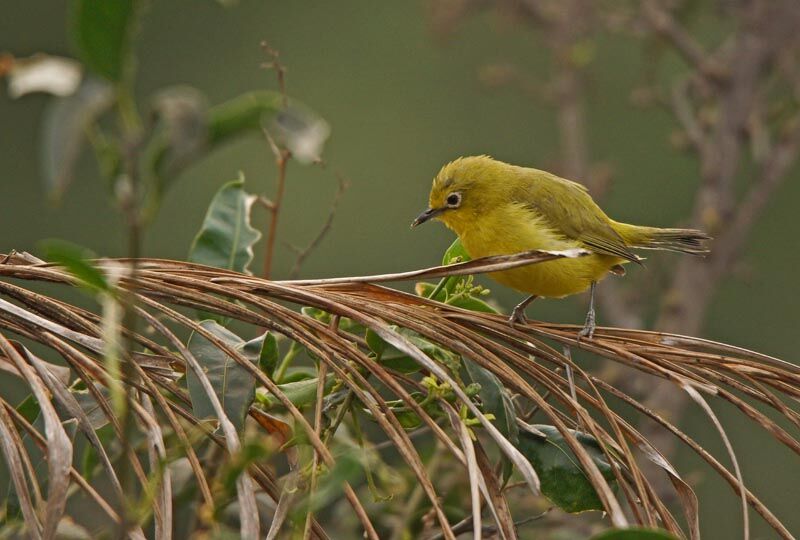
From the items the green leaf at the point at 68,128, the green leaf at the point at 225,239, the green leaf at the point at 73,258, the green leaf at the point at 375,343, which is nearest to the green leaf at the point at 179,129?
the green leaf at the point at 68,128

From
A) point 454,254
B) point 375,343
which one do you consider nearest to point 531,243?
point 454,254

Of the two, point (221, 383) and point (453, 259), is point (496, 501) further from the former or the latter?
point (453, 259)

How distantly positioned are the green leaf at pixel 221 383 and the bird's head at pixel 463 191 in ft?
5.75

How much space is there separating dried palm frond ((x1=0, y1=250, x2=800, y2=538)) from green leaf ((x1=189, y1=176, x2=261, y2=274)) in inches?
23.1

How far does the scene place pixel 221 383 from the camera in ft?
5.63

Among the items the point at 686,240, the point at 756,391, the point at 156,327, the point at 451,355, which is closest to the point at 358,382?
the point at 451,355

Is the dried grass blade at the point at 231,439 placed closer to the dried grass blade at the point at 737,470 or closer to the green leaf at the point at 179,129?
the green leaf at the point at 179,129

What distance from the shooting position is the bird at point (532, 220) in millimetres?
3389

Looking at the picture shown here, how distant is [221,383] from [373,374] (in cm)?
24

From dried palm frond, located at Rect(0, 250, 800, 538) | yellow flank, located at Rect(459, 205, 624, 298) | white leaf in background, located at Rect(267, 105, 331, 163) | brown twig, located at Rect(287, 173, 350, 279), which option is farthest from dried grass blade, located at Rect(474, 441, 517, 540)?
yellow flank, located at Rect(459, 205, 624, 298)

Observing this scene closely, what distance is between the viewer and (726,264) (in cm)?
540

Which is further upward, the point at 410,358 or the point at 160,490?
the point at 410,358

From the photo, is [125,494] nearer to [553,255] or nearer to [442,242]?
[553,255]

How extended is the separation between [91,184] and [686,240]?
11.7m
